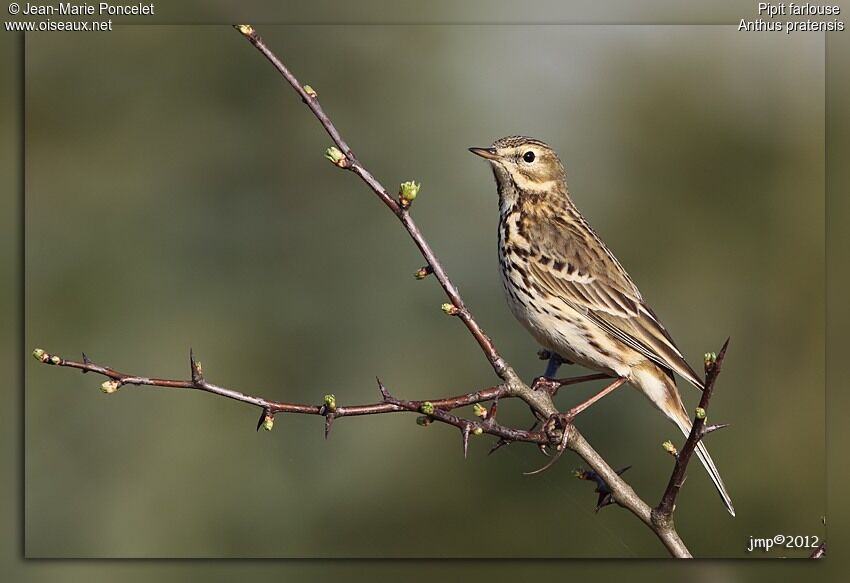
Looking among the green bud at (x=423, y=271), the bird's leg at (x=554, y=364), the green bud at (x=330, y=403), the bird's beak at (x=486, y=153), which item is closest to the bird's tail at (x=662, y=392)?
the bird's leg at (x=554, y=364)

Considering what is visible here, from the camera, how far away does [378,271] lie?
22.6 feet

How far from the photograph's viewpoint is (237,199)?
23.6ft

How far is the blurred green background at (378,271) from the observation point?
5523 mm

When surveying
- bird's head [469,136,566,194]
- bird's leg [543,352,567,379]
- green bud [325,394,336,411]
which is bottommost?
green bud [325,394,336,411]

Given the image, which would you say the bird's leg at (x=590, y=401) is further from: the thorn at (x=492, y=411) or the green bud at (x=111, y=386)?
the green bud at (x=111, y=386)

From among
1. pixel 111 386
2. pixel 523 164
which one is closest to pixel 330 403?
pixel 111 386

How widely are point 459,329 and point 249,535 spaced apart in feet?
6.22

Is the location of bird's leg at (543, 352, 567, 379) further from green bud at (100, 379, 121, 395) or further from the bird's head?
green bud at (100, 379, 121, 395)

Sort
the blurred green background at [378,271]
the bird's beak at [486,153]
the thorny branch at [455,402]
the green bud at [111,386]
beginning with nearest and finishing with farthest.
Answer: the thorny branch at [455,402], the green bud at [111,386], the bird's beak at [486,153], the blurred green background at [378,271]

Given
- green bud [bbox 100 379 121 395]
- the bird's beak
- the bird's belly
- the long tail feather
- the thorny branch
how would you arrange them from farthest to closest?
the bird's beak → the bird's belly → the long tail feather → green bud [bbox 100 379 121 395] → the thorny branch

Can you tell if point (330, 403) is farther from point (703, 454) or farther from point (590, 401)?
point (703, 454)

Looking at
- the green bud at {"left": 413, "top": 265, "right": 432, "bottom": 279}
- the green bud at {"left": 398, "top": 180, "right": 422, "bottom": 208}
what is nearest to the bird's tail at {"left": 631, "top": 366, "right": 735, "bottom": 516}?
the green bud at {"left": 413, "top": 265, "right": 432, "bottom": 279}

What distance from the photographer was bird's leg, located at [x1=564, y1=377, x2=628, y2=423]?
164 inches

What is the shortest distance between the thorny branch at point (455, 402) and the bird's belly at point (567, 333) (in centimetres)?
69
